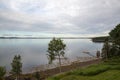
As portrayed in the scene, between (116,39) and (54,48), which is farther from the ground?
(116,39)

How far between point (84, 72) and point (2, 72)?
1907cm

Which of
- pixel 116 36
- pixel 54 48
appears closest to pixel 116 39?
pixel 116 36

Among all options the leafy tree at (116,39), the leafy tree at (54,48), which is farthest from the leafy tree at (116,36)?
the leafy tree at (54,48)

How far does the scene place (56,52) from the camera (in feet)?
185

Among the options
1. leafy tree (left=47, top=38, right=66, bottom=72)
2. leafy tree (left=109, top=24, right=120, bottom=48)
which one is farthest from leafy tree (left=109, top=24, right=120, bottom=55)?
leafy tree (left=47, top=38, right=66, bottom=72)

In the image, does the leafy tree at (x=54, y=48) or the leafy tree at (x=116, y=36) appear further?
the leafy tree at (x=116, y=36)

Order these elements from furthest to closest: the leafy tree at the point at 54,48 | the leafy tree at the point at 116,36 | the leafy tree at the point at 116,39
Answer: the leafy tree at the point at 116,39
the leafy tree at the point at 116,36
the leafy tree at the point at 54,48

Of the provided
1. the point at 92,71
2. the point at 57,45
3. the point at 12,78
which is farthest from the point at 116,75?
the point at 12,78

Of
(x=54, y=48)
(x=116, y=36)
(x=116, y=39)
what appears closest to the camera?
(x=54, y=48)

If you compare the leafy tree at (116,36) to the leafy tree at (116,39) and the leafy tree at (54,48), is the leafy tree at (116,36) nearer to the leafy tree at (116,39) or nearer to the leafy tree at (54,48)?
the leafy tree at (116,39)

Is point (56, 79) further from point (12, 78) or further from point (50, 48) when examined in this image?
point (12, 78)

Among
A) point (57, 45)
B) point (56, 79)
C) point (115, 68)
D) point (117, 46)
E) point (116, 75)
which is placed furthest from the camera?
point (117, 46)

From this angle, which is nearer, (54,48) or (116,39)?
(54,48)

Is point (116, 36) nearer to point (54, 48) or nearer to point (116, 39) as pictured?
point (116, 39)
